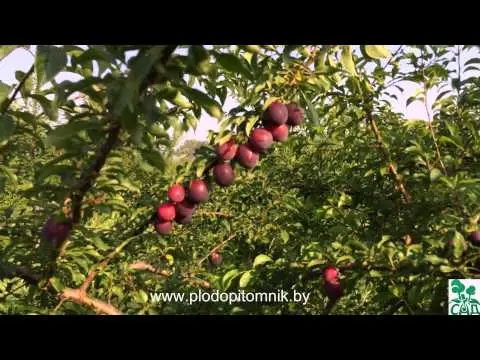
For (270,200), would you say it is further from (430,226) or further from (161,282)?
(430,226)

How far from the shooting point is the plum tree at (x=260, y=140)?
124cm

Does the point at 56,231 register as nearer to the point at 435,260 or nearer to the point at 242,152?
the point at 242,152

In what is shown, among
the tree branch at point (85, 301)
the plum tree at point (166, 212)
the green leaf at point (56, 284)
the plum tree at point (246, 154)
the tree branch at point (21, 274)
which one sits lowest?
the tree branch at point (85, 301)

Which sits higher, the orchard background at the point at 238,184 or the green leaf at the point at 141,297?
the orchard background at the point at 238,184

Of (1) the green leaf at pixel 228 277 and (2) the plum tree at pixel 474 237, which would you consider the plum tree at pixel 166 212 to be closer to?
(1) the green leaf at pixel 228 277

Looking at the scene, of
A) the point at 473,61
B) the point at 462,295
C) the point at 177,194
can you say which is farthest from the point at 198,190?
the point at 473,61

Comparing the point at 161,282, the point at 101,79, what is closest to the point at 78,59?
the point at 101,79

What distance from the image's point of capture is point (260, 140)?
4.08 ft

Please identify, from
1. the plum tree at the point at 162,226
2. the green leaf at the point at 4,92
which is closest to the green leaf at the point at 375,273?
the plum tree at the point at 162,226

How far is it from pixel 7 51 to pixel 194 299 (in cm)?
101

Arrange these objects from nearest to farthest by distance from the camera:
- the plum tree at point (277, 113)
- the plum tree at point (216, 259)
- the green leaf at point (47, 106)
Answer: the green leaf at point (47, 106), the plum tree at point (277, 113), the plum tree at point (216, 259)

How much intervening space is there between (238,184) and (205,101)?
1.45 metres

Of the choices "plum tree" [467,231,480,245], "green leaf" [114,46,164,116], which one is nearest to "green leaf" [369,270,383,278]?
"plum tree" [467,231,480,245]
